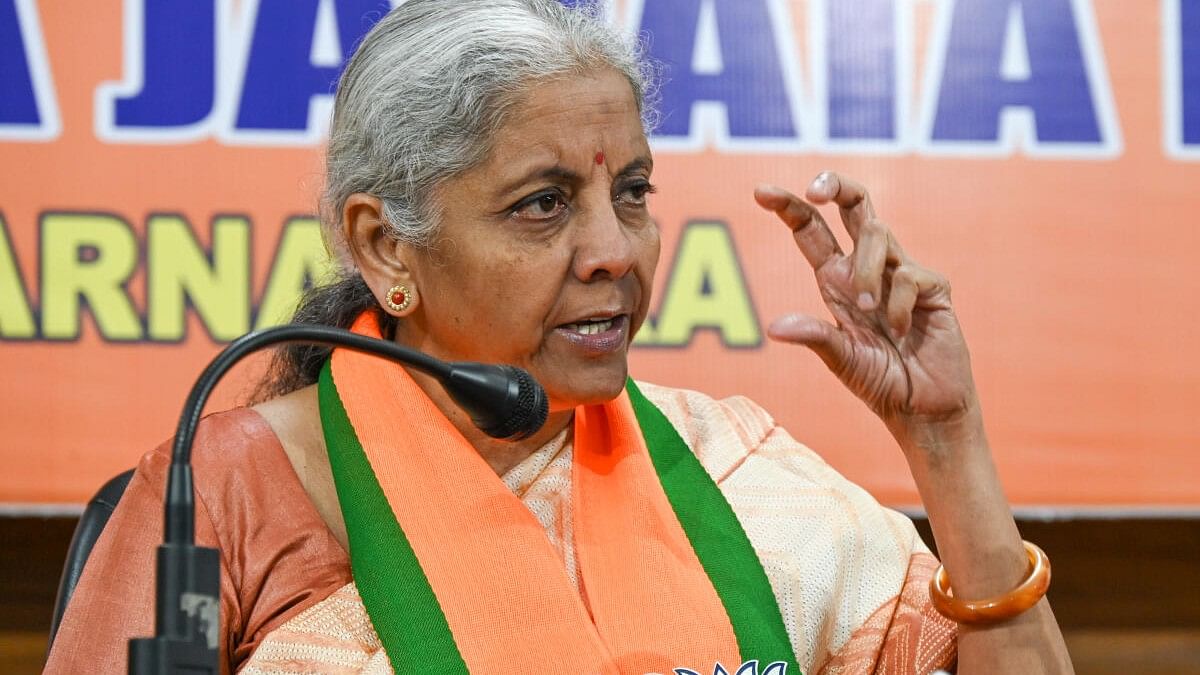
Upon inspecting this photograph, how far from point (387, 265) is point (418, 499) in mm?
301

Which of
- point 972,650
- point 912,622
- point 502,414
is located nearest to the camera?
point 502,414

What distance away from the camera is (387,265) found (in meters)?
1.90

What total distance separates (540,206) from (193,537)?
2.44ft

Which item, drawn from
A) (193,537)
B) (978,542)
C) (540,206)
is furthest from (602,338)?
(193,537)

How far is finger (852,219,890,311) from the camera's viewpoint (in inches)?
63.6

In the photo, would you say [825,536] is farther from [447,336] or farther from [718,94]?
[718,94]

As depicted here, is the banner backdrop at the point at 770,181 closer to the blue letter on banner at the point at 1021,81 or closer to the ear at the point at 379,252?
the blue letter on banner at the point at 1021,81

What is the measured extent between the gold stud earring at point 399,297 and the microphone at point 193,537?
25.0 inches

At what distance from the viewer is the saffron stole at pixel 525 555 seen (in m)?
1.72

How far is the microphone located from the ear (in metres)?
0.64

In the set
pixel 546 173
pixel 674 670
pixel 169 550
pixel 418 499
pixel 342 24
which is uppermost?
pixel 342 24

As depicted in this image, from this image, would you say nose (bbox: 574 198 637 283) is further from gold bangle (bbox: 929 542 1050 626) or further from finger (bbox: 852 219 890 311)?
gold bangle (bbox: 929 542 1050 626)

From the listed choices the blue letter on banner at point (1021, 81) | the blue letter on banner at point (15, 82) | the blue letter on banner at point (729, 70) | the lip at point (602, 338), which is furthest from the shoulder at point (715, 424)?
the blue letter on banner at point (15, 82)

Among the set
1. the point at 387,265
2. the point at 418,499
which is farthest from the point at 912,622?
the point at 387,265
